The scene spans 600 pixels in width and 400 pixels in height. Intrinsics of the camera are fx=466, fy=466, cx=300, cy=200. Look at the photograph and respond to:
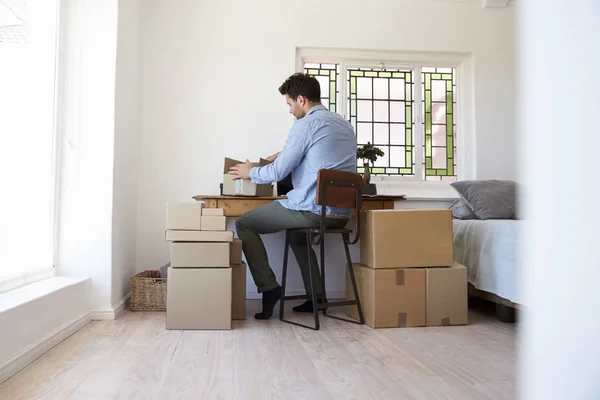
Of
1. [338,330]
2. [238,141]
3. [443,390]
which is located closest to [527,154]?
[443,390]

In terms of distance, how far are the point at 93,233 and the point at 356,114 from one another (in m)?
2.28

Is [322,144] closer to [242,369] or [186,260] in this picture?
[186,260]

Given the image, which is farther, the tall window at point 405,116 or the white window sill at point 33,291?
the tall window at point 405,116

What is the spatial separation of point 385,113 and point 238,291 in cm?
207

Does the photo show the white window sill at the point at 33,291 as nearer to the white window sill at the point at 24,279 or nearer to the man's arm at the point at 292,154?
the white window sill at the point at 24,279

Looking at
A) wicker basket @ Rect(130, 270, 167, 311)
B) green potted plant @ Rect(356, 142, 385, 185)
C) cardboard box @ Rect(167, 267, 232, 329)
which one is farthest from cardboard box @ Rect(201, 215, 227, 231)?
green potted plant @ Rect(356, 142, 385, 185)

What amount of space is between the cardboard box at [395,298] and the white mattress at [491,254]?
1.52ft

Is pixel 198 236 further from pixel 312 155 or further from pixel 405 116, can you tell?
A: pixel 405 116

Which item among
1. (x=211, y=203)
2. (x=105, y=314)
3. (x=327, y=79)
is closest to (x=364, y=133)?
(x=327, y=79)

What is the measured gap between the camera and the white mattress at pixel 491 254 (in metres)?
2.72

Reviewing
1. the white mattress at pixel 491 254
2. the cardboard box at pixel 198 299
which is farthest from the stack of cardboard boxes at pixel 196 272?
the white mattress at pixel 491 254

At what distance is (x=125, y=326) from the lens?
2.61 meters

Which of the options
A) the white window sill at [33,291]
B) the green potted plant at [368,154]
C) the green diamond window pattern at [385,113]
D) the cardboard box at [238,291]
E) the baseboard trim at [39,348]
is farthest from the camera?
the green diamond window pattern at [385,113]

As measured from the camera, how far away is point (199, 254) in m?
2.57
